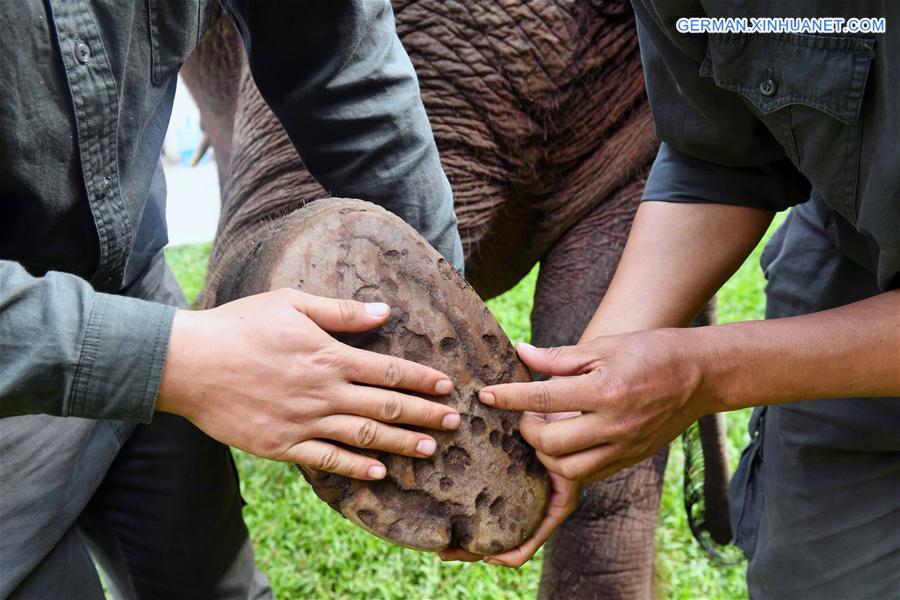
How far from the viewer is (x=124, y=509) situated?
1.57m

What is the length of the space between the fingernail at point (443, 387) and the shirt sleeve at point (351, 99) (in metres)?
0.42

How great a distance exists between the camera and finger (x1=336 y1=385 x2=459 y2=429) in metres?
1.14

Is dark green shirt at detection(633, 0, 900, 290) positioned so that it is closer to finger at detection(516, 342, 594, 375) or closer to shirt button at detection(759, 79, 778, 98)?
shirt button at detection(759, 79, 778, 98)

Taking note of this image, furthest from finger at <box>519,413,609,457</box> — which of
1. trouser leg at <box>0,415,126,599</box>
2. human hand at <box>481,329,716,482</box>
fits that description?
trouser leg at <box>0,415,126,599</box>

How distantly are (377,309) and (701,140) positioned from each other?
0.56m

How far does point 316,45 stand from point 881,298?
0.83 meters

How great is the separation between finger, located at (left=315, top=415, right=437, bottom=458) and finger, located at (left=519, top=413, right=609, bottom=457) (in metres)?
0.14

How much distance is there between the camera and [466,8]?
1866 millimetres

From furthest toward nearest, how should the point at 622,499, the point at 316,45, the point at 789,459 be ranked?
the point at 622,499 → the point at 789,459 → the point at 316,45

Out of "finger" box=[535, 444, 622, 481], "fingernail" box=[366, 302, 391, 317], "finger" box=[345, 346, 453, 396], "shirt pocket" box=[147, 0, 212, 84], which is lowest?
"finger" box=[535, 444, 622, 481]

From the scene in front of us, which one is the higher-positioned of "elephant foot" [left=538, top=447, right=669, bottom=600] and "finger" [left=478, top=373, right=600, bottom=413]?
"finger" [left=478, top=373, right=600, bottom=413]

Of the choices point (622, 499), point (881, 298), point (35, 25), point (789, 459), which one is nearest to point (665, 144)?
point (881, 298)

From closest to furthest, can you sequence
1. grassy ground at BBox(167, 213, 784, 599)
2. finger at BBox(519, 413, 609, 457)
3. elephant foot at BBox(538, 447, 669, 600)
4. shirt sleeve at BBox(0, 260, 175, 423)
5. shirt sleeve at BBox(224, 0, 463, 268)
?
shirt sleeve at BBox(0, 260, 175, 423) < finger at BBox(519, 413, 609, 457) < shirt sleeve at BBox(224, 0, 463, 268) < elephant foot at BBox(538, 447, 669, 600) < grassy ground at BBox(167, 213, 784, 599)

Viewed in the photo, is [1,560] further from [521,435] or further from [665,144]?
[665,144]
